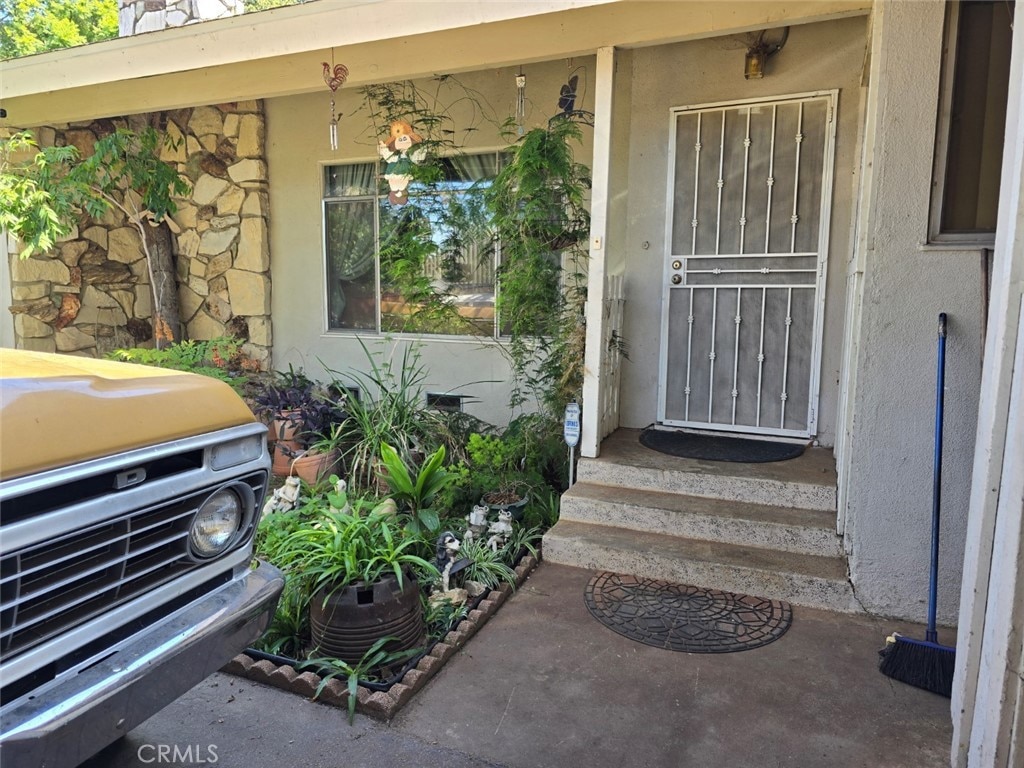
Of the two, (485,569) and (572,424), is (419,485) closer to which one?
(485,569)

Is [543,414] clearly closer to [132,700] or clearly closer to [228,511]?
[228,511]

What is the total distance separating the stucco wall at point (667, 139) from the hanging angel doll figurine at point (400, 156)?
1520 mm

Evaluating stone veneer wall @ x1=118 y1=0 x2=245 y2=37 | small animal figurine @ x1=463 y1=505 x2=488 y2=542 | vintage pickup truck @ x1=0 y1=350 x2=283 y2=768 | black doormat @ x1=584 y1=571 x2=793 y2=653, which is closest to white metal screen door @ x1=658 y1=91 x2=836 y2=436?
black doormat @ x1=584 y1=571 x2=793 y2=653

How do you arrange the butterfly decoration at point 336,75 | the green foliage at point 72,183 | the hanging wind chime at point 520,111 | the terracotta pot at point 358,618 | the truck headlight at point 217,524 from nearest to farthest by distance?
the truck headlight at point 217,524, the terracotta pot at point 358,618, the butterfly decoration at point 336,75, the hanging wind chime at point 520,111, the green foliage at point 72,183

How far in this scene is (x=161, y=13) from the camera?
8047 mm

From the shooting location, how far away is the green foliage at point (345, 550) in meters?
2.62

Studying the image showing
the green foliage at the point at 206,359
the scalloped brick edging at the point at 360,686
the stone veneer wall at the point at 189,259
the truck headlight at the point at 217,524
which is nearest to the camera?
the truck headlight at the point at 217,524

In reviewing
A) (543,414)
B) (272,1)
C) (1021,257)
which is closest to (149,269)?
(543,414)

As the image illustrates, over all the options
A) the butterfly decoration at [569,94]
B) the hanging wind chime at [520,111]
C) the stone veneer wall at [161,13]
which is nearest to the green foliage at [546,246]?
the butterfly decoration at [569,94]

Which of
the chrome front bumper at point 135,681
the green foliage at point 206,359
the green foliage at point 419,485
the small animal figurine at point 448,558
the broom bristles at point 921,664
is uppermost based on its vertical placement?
the green foliage at point 206,359

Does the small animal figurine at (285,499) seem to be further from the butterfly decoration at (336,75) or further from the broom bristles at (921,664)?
the broom bristles at (921,664)

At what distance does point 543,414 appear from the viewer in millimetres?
4523

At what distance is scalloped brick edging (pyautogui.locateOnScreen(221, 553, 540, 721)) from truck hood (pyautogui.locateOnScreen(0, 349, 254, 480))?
1152mm

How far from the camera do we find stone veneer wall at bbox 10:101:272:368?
5875mm
